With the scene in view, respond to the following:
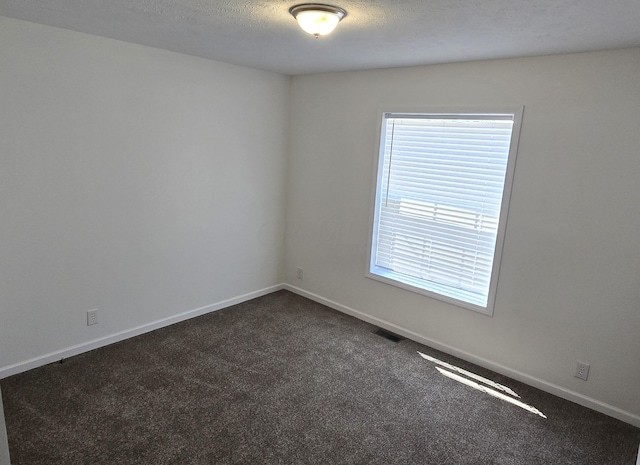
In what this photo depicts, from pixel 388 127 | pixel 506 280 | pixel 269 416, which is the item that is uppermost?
pixel 388 127

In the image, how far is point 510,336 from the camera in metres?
3.22

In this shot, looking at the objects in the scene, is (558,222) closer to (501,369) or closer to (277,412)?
(501,369)

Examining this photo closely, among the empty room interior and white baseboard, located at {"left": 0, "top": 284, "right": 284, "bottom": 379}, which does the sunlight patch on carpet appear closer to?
the empty room interior

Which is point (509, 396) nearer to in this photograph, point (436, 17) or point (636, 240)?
point (636, 240)

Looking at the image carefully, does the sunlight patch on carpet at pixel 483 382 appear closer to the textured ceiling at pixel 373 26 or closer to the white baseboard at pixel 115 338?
the white baseboard at pixel 115 338

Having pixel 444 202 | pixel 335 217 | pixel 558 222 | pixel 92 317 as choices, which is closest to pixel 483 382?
pixel 558 222

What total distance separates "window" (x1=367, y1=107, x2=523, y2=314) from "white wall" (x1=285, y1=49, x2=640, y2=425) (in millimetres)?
110

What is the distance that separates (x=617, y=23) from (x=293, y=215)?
3.24 metres

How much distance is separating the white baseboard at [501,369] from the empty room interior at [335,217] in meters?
0.02

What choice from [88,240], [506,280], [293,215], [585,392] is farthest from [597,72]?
[88,240]

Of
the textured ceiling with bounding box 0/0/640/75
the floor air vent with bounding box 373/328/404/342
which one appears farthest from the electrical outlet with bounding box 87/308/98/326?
the floor air vent with bounding box 373/328/404/342

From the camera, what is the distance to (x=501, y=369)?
3279 mm

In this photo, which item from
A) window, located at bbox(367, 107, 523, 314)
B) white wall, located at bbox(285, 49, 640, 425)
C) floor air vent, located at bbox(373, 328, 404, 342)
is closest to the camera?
white wall, located at bbox(285, 49, 640, 425)

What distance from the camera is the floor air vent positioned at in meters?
3.79
